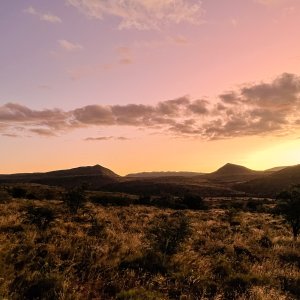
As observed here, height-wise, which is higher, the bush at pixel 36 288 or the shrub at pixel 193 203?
the bush at pixel 36 288

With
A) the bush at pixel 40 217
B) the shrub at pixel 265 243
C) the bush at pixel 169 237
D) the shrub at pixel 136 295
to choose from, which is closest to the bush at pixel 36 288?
the shrub at pixel 136 295

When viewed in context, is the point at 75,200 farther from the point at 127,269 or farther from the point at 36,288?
the point at 36,288

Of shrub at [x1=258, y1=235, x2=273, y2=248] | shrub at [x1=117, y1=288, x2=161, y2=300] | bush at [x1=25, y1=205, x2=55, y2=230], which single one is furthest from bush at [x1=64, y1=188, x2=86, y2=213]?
shrub at [x1=117, y1=288, x2=161, y2=300]

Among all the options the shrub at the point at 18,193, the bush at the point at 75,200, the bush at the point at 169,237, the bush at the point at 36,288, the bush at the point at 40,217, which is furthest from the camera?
the shrub at the point at 18,193

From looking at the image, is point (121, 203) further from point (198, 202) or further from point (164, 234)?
point (164, 234)

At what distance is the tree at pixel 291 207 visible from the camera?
856 inches

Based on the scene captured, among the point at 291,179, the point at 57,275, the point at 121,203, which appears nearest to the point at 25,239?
the point at 57,275

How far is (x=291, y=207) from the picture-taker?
2189 centimetres

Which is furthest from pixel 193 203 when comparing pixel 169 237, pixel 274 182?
pixel 274 182

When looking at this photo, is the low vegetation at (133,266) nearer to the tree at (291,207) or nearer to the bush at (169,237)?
the bush at (169,237)

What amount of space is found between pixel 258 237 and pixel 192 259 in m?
8.76

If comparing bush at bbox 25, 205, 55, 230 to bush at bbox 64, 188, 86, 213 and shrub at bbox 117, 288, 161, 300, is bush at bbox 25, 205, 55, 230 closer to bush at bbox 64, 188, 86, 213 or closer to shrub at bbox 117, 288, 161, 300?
shrub at bbox 117, 288, 161, 300

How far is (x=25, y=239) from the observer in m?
12.2

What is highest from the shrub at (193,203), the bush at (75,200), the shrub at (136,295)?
the bush at (75,200)
